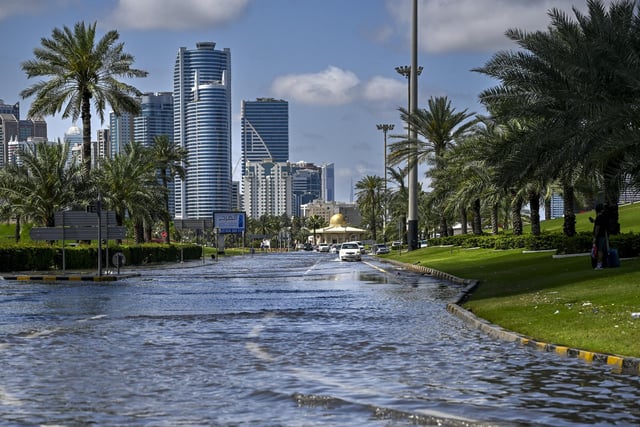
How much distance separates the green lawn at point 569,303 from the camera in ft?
44.1

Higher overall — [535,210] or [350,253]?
[535,210]

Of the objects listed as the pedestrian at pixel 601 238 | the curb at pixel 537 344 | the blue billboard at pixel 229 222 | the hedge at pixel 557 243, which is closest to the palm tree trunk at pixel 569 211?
the hedge at pixel 557 243

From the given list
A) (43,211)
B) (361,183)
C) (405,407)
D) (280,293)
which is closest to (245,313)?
(280,293)

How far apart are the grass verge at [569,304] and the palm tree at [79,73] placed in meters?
32.7

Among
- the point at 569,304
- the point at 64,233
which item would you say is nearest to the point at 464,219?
the point at 64,233

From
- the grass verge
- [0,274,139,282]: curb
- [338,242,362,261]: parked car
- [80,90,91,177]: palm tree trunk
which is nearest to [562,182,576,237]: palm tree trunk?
the grass verge

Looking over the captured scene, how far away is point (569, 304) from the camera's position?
17875 millimetres

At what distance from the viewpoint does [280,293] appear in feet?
91.8

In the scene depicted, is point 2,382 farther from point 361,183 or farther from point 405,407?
point 361,183

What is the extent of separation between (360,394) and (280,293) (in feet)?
60.9

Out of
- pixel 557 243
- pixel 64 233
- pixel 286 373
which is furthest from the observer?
pixel 64 233

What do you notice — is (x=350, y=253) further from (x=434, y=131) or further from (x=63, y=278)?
(x=63, y=278)

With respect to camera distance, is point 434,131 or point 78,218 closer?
point 78,218

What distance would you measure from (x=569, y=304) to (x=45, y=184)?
143 feet
